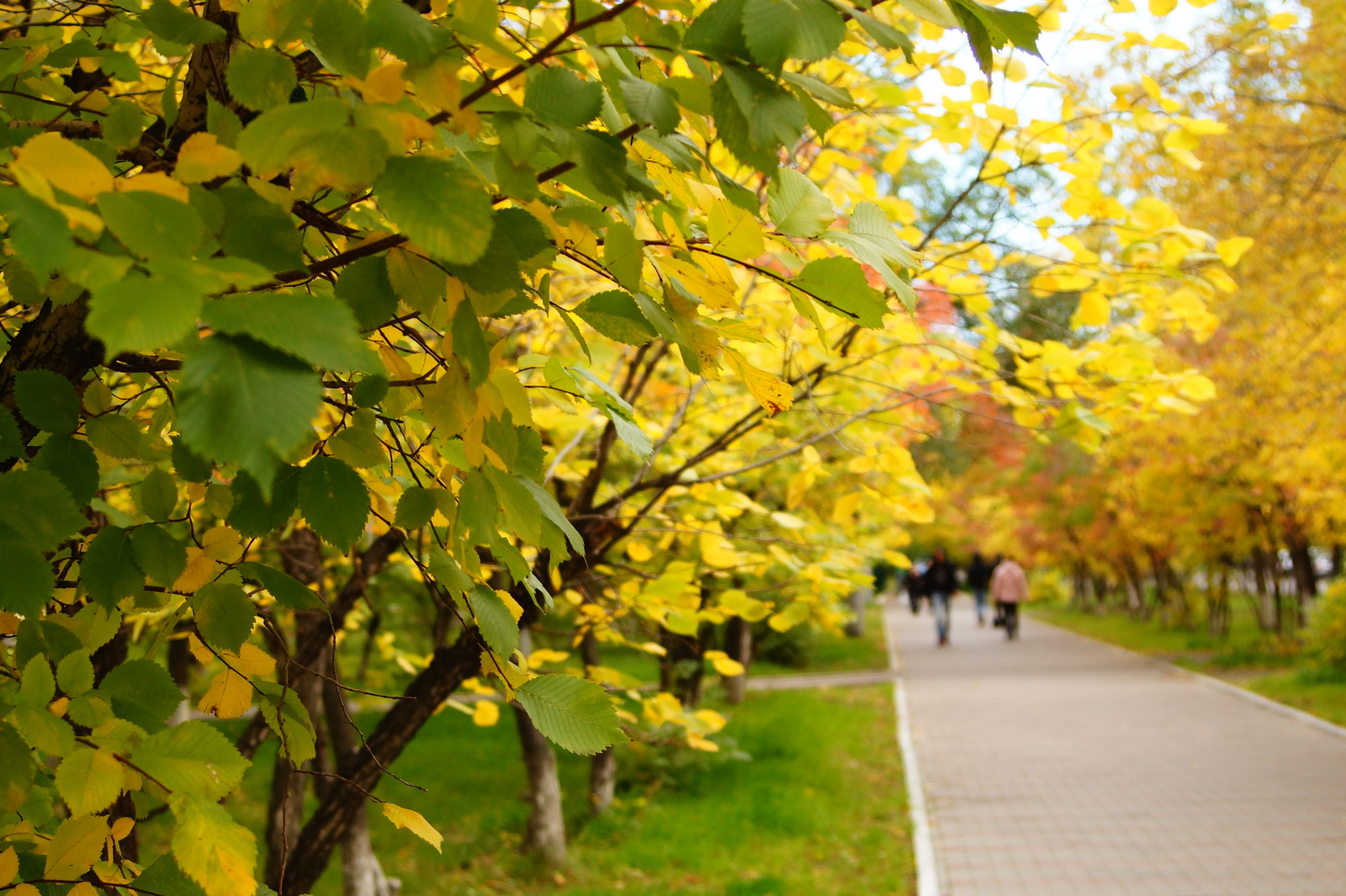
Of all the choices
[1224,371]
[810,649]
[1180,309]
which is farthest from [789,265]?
[810,649]

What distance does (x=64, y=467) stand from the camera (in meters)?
1.22

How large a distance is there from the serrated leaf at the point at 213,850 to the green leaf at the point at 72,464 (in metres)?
0.41

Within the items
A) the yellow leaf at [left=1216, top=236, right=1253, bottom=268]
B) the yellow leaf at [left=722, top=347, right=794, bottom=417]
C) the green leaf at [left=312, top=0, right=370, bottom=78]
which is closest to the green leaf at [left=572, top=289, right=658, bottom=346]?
the yellow leaf at [left=722, top=347, right=794, bottom=417]

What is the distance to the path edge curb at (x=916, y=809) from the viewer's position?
22.5 feet

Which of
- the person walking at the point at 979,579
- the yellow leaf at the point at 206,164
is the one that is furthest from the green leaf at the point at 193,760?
the person walking at the point at 979,579

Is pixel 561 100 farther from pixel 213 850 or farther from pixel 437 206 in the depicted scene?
pixel 213 850

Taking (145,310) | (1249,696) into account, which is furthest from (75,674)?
(1249,696)

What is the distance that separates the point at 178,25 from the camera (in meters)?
1.17

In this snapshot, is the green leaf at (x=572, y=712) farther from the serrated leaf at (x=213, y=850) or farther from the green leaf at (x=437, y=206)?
the green leaf at (x=437, y=206)

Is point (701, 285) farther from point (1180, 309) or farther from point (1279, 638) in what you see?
point (1279, 638)

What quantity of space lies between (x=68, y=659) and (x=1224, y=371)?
13.9 meters

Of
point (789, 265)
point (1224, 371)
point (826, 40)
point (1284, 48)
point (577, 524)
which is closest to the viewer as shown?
point (826, 40)

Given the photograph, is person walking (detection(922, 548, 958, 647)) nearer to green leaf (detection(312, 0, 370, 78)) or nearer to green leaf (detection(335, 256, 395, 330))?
green leaf (detection(335, 256, 395, 330))

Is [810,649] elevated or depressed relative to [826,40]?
depressed
